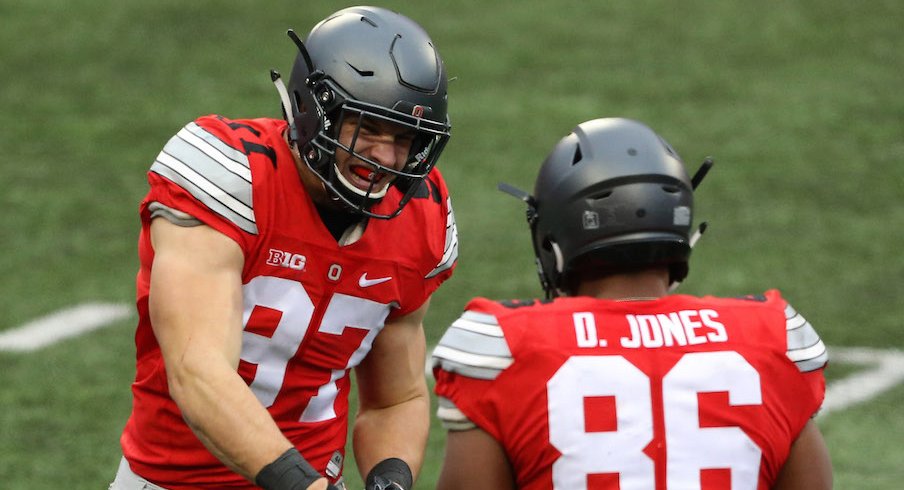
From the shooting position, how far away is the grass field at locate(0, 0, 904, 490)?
21.9 ft

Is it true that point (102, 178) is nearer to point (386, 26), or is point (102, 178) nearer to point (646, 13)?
point (646, 13)

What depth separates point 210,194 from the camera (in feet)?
11.1

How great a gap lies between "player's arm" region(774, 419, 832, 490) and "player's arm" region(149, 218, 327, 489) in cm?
96

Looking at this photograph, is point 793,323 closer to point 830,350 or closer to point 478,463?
point 478,463

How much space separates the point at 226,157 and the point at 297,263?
0.99 feet

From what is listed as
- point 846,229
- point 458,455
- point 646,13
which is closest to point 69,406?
point 458,455

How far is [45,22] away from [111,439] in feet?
19.4

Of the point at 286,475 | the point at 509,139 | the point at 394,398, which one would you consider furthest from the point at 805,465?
the point at 509,139

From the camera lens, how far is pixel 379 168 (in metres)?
3.45

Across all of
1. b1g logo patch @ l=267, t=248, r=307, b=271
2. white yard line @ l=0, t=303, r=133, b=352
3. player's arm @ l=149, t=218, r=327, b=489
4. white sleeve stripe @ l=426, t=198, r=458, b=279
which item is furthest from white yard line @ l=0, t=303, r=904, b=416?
player's arm @ l=149, t=218, r=327, b=489

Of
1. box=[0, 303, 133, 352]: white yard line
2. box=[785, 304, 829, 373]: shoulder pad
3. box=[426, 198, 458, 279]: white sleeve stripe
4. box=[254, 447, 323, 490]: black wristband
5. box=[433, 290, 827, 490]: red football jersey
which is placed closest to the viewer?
box=[433, 290, 827, 490]: red football jersey

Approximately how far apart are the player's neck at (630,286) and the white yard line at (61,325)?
449cm

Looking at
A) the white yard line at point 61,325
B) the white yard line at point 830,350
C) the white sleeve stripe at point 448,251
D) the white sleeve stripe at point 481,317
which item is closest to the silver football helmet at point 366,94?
the white sleeve stripe at point 448,251

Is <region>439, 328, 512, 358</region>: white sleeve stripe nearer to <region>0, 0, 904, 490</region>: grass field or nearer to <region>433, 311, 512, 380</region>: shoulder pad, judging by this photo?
<region>433, 311, 512, 380</region>: shoulder pad
